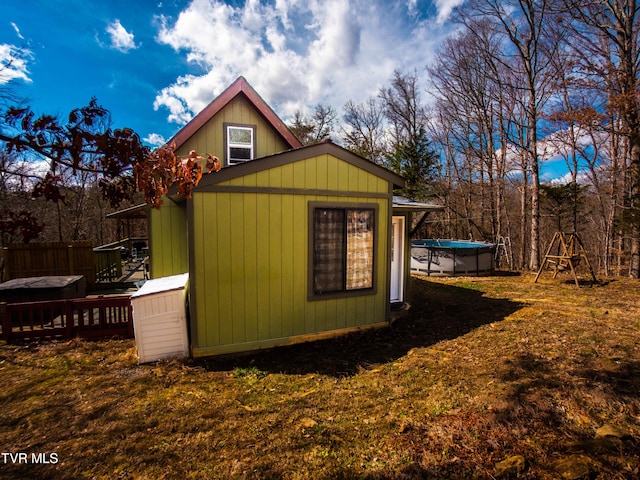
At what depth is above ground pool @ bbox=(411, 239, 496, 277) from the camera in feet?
38.4

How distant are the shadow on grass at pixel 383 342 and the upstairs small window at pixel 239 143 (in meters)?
4.91

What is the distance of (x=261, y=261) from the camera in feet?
15.3

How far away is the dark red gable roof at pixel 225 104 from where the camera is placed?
23.0ft

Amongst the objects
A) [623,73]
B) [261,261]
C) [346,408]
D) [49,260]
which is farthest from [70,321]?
[623,73]

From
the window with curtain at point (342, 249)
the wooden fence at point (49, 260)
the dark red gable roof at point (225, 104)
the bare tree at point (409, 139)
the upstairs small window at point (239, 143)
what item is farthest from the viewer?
the bare tree at point (409, 139)

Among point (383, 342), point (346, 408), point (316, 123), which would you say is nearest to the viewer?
point (346, 408)

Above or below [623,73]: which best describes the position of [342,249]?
below

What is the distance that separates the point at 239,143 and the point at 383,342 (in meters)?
5.72

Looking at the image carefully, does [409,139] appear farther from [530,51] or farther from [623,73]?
[623,73]

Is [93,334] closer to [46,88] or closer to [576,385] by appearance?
[46,88]

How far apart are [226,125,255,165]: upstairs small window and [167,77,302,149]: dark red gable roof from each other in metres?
A: 0.52

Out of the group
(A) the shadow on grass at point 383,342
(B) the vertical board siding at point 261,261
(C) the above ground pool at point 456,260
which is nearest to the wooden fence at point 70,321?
(B) the vertical board siding at point 261,261

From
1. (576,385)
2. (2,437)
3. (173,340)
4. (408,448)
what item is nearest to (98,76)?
(173,340)

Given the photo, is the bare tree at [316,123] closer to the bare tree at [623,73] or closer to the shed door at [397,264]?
the bare tree at [623,73]
